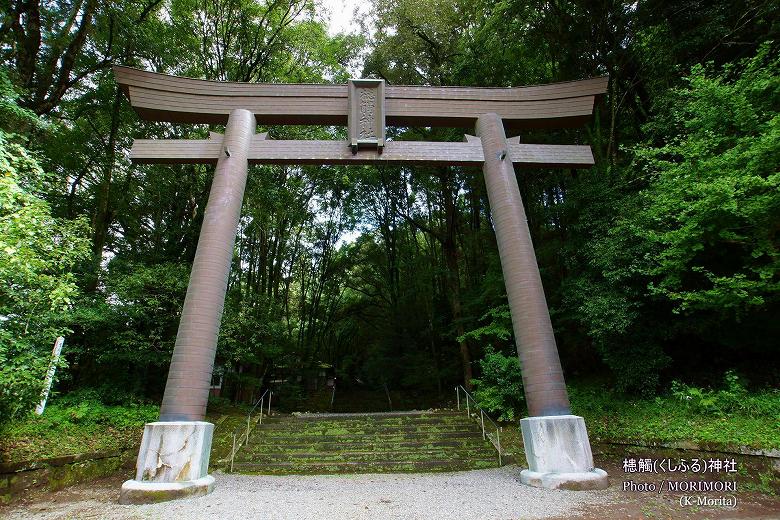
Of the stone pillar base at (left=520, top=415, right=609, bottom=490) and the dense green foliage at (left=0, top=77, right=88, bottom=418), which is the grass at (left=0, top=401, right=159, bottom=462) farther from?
the stone pillar base at (left=520, top=415, right=609, bottom=490)

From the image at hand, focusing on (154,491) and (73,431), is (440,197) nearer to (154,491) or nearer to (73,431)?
(73,431)

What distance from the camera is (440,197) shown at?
14.1 metres

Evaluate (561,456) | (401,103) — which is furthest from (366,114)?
(561,456)

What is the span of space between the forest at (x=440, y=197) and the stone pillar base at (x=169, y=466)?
1.50 meters

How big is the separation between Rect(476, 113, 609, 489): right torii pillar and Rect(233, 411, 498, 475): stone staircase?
1.79 m

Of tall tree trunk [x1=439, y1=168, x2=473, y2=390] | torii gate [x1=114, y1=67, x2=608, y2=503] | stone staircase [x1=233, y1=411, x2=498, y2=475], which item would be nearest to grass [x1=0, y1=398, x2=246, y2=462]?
stone staircase [x1=233, y1=411, x2=498, y2=475]

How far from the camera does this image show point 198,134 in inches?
398

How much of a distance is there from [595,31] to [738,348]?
7.60 metres

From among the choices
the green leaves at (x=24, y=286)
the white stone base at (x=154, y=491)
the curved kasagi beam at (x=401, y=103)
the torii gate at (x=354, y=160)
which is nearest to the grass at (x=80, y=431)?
the green leaves at (x=24, y=286)

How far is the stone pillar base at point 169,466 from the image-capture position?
4.11 m

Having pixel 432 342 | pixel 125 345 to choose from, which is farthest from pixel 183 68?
pixel 432 342

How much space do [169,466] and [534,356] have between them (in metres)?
4.57

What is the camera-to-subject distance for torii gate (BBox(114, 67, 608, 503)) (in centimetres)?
453

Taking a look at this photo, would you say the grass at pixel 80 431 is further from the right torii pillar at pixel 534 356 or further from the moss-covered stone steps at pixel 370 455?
the right torii pillar at pixel 534 356
